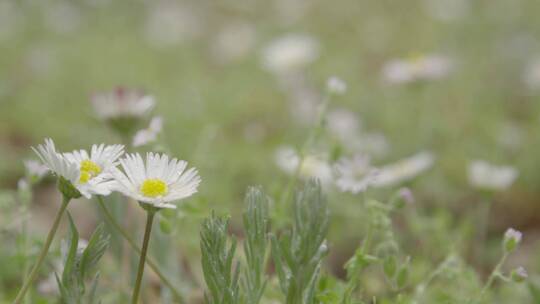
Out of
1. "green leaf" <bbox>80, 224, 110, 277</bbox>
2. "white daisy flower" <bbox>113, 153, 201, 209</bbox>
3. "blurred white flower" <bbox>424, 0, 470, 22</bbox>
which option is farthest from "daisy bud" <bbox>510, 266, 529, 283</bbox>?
"blurred white flower" <bbox>424, 0, 470, 22</bbox>

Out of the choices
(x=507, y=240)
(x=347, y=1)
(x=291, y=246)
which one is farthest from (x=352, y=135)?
(x=347, y=1)

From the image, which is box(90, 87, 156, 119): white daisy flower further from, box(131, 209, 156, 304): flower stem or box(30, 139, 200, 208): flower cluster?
box(131, 209, 156, 304): flower stem

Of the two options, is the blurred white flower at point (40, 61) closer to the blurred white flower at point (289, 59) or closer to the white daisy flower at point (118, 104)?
the blurred white flower at point (289, 59)

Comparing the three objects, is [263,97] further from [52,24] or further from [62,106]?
[52,24]

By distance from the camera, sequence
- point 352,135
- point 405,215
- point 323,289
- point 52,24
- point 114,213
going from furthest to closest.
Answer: point 52,24 < point 352,135 < point 405,215 < point 114,213 < point 323,289

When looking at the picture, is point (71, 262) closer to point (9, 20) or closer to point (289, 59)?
point (289, 59)

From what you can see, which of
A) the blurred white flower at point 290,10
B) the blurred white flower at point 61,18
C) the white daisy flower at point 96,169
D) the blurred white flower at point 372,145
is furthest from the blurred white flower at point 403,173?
the blurred white flower at point 61,18
